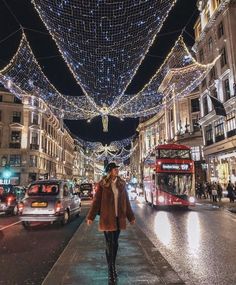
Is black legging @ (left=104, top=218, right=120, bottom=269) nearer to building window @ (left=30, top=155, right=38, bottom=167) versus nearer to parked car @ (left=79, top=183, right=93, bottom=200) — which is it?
parked car @ (left=79, top=183, right=93, bottom=200)

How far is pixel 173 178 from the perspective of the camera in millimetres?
20797

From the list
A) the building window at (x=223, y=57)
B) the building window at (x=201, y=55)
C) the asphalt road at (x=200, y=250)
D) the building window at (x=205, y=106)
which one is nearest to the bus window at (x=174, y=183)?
the asphalt road at (x=200, y=250)

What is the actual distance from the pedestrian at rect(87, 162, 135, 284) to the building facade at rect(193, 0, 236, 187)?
25.9 m

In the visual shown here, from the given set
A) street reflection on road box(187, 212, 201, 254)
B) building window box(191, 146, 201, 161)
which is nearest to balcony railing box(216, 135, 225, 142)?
building window box(191, 146, 201, 161)

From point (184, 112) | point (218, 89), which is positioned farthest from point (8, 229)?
point (184, 112)

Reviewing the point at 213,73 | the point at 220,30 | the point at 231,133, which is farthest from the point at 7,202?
the point at 220,30

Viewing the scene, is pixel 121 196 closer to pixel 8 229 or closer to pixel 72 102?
pixel 8 229

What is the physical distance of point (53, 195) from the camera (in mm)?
12883

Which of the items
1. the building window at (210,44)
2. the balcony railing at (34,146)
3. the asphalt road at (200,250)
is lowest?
the asphalt road at (200,250)

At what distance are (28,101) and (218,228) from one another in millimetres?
48507

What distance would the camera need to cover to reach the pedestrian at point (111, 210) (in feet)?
17.1

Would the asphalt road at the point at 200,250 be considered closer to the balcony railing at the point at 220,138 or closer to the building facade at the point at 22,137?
the balcony railing at the point at 220,138

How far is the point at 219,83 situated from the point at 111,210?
31.1 metres

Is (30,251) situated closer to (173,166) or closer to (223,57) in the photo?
(173,166)
